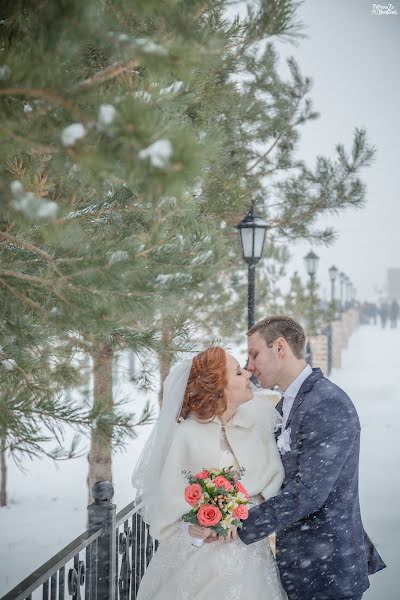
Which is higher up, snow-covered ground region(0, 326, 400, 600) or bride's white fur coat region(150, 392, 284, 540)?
bride's white fur coat region(150, 392, 284, 540)

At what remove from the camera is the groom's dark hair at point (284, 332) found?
3188 millimetres

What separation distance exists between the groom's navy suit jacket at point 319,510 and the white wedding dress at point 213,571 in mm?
121

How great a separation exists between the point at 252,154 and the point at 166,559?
583 centimetres

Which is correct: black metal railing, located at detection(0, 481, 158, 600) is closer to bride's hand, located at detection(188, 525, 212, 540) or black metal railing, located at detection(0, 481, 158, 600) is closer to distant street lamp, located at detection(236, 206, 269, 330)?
bride's hand, located at detection(188, 525, 212, 540)

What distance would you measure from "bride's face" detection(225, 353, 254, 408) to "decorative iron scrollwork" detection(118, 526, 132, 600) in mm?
1212

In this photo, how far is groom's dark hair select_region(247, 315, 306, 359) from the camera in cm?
319

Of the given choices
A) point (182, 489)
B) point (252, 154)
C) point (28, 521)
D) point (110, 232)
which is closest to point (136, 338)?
point (110, 232)

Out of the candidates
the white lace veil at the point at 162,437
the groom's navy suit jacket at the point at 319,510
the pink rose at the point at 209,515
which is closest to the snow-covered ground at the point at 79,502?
the white lace veil at the point at 162,437

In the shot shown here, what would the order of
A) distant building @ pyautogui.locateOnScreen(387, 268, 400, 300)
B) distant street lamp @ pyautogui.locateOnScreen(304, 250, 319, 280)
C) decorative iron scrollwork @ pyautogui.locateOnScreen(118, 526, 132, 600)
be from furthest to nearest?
distant building @ pyautogui.locateOnScreen(387, 268, 400, 300) < distant street lamp @ pyautogui.locateOnScreen(304, 250, 319, 280) < decorative iron scrollwork @ pyautogui.locateOnScreen(118, 526, 132, 600)

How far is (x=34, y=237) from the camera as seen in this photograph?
12.6 feet

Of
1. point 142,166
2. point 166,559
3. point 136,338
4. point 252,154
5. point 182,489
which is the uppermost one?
point 252,154

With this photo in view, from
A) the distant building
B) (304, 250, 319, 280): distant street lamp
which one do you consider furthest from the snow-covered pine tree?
the distant building

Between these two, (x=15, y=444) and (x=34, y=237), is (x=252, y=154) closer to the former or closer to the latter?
(x=34, y=237)

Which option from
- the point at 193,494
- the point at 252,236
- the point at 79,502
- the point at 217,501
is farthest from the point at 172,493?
the point at 79,502
